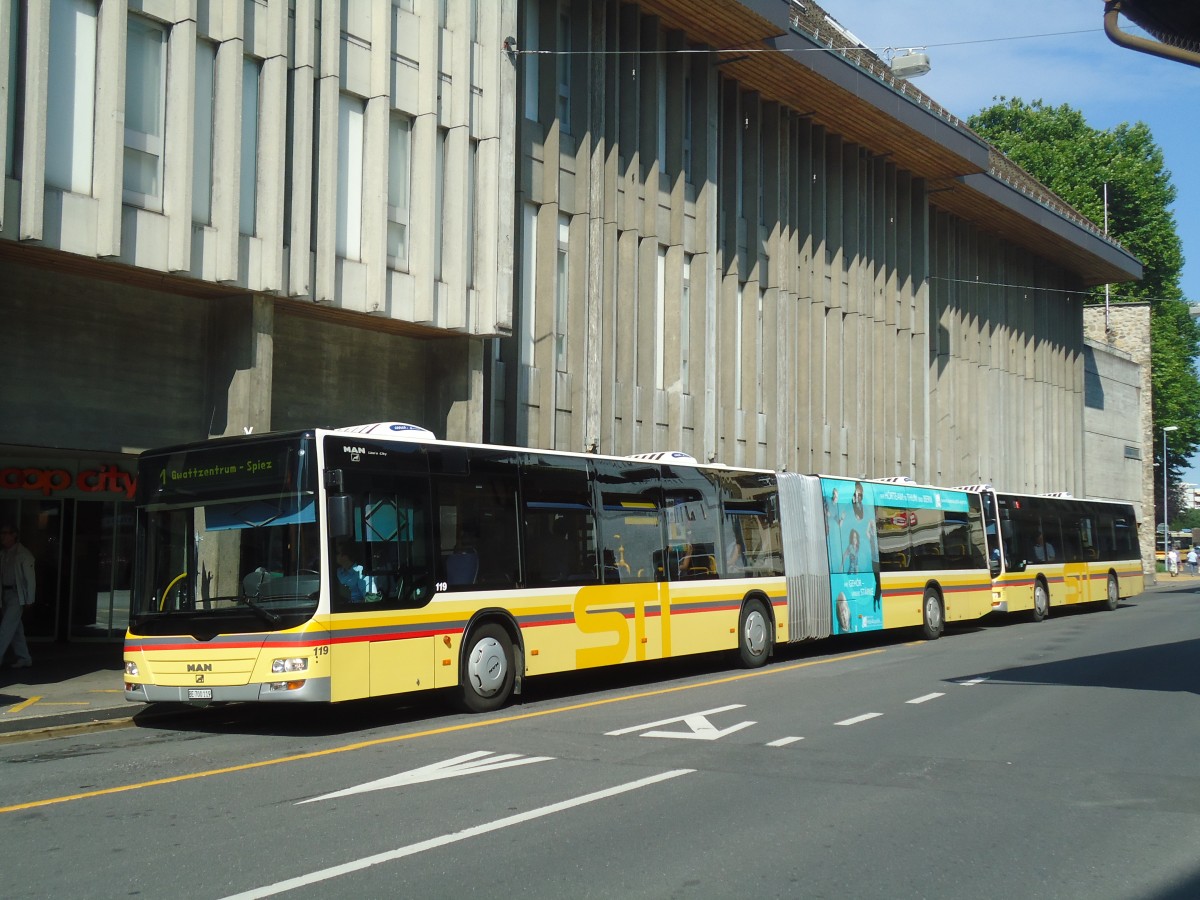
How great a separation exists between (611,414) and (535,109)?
6124 mm

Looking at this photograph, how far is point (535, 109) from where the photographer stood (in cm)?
2377

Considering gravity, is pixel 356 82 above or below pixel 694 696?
above

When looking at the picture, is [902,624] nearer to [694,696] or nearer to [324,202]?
[694,696]

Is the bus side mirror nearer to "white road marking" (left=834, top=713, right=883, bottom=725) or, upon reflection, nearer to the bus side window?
the bus side window

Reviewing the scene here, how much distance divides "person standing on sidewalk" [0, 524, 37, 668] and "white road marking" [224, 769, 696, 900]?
10.5m

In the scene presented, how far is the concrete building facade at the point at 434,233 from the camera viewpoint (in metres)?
15.6

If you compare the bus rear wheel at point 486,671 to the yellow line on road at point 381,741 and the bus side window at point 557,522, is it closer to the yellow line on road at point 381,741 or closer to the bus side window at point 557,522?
the yellow line on road at point 381,741

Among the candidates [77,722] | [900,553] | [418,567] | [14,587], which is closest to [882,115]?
[900,553]

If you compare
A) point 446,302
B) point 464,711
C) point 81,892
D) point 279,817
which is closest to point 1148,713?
point 464,711

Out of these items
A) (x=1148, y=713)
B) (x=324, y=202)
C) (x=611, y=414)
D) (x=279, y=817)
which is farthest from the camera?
(x=611, y=414)

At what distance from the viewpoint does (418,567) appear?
12.4 meters

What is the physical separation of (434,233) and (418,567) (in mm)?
8639

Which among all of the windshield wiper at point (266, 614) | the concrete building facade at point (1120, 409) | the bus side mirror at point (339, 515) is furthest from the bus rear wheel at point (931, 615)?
the concrete building facade at point (1120, 409)

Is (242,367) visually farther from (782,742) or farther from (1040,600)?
(1040,600)
